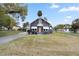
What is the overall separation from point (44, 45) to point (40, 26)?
0.17 meters

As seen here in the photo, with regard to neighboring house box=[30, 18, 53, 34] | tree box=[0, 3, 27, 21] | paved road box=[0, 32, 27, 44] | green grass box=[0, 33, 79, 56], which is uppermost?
tree box=[0, 3, 27, 21]

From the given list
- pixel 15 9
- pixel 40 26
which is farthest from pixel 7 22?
pixel 40 26

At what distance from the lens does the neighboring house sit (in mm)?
2104

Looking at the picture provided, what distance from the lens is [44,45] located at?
6.84ft

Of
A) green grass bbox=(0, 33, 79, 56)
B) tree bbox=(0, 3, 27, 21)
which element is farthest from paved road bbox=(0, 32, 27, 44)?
tree bbox=(0, 3, 27, 21)

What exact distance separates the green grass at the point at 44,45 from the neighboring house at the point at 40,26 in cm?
4

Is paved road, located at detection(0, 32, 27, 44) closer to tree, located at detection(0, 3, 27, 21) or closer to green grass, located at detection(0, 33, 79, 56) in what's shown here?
green grass, located at detection(0, 33, 79, 56)

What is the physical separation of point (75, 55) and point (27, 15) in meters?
0.55

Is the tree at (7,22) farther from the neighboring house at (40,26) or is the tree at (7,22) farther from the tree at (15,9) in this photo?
the neighboring house at (40,26)

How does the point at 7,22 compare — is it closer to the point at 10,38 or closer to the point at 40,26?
the point at 10,38

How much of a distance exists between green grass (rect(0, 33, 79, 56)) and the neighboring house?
45 millimetres

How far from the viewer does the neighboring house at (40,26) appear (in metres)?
2.10

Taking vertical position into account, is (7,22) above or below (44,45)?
above

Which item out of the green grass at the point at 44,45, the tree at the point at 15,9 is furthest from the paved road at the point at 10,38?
the tree at the point at 15,9
